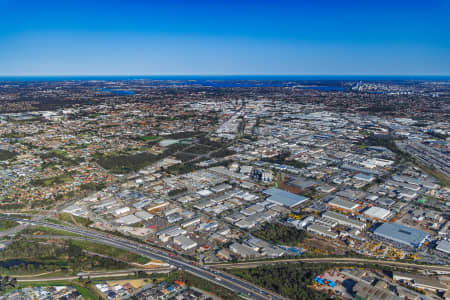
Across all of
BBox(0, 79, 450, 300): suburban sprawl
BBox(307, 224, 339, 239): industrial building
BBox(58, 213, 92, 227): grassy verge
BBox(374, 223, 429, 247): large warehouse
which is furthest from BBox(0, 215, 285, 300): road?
BBox(374, 223, 429, 247): large warehouse

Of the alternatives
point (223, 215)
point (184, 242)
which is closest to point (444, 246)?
point (223, 215)

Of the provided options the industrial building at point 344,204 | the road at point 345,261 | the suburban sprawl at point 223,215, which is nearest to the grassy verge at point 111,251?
the suburban sprawl at point 223,215

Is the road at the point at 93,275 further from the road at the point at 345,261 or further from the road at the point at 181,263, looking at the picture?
the road at the point at 345,261

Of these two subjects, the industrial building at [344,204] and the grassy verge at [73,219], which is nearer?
the grassy verge at [73,219]

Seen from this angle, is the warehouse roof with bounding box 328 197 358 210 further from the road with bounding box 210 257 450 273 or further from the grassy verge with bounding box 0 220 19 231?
the grassy verge with bounding box 0 220 19 231

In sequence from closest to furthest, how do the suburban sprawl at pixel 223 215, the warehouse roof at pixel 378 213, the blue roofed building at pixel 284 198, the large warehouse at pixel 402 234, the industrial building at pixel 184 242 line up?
1. the suburban sprawl at pixel 223 215
2. the industrial building at pixel 184 242
3. the large warehouse at pixel 402 234
4. the warehouse roof at pixel 378 213
5. the blue roofed building at pixel 284 198
